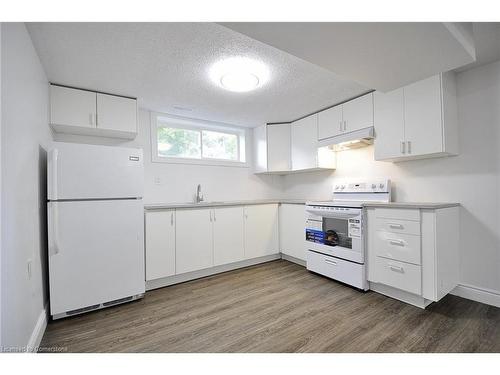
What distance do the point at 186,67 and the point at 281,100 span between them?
1.25m

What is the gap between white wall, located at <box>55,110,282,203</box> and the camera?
3148 millimetres

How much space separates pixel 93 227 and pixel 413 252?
2.89 m

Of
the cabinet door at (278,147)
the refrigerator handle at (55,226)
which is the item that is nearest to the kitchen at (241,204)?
the refrigerator handle at (55,226)

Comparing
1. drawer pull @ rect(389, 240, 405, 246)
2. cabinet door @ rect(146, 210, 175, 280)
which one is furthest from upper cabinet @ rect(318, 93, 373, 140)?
cabinet door @ rect(146, 210, 175, 280)

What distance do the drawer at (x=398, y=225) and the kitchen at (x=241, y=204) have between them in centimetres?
1

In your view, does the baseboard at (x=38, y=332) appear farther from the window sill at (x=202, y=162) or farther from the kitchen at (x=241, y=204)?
the window sill at (x=202, y=162)

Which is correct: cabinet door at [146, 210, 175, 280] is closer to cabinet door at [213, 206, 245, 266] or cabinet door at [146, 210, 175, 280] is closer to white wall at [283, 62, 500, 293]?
cabinet door at [213, 206, 245, 266]

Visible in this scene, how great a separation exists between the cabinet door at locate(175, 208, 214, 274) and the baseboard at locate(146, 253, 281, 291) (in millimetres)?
112

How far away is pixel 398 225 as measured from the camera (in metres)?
2.20

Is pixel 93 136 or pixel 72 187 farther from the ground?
pixel 93 136

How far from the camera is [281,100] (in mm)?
2883
